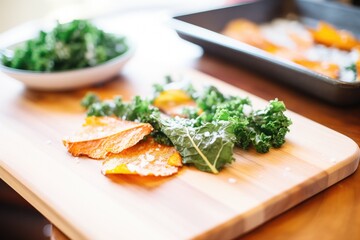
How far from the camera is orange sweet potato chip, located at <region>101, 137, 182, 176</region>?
3.63ft

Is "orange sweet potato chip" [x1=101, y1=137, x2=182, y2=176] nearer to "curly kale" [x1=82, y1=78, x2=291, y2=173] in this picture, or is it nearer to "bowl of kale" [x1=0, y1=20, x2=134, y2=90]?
"curly kale" [x1=82, y1=78, x2=291, y2=173]

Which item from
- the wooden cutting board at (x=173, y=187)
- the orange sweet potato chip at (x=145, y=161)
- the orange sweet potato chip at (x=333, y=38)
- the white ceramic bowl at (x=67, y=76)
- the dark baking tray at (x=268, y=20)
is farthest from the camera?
the orange sweet potato chip at (x=333, y=38)

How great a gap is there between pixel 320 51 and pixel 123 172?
3.36 ft

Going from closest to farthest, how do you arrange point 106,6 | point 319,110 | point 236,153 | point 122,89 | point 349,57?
point 236,153, point 319,110, point 122,89, point 349,57, point 106,6

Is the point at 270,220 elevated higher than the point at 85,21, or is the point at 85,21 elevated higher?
the point at 85,21

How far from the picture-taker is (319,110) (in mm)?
1468

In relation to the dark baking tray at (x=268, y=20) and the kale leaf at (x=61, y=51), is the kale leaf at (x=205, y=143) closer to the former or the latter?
the dark baking tray at (x=268, y=20)

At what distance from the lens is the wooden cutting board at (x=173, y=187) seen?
0.96m

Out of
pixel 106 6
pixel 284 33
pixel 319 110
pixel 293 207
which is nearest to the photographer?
pixel 293 207

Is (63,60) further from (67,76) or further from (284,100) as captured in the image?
(284,100)

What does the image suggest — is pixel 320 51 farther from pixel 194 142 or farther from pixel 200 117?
pixel 194 142

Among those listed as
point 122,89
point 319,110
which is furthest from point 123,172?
point 319,110

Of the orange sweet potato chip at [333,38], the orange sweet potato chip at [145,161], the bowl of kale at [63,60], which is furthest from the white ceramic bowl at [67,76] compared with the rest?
the orange sweet potato chip at [333,38]

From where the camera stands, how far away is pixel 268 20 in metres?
2.16
